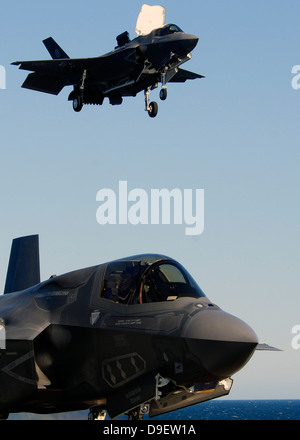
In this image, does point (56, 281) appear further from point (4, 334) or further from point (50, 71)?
point (50, 71)

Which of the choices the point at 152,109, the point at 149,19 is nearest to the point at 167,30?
the point at 149,19

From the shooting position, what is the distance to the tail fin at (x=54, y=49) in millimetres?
44156

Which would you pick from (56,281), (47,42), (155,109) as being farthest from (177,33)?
(56,281)

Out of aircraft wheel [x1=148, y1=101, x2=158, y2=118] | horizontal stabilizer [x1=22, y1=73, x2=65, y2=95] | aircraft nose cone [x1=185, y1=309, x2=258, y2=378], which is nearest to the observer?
aircraft nose cone [x1=185, y1=309, x2=258, y2=378]

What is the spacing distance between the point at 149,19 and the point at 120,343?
29.9 m

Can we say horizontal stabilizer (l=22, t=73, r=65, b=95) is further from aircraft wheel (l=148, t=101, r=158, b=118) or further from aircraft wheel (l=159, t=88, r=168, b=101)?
aircraft wheel (l=159, t=88, r=168, b=101)

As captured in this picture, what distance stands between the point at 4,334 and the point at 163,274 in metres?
3.34

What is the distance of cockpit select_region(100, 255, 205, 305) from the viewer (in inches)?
484

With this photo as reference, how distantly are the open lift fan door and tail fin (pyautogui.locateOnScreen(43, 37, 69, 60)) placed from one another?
6.47 metres

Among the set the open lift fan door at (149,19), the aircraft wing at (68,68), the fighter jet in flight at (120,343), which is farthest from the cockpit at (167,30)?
the fighter jet in flight at (120,343)

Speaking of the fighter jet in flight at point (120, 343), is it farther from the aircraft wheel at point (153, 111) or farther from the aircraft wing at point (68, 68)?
the aircraft wing at point (68, 68)

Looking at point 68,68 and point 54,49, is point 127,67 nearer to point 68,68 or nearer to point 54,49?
point 68,68

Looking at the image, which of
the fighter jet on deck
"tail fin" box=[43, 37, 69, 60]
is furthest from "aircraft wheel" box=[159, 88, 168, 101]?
"tail fin" box=[43, 37, 69, 60]

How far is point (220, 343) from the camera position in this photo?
35.2ft
